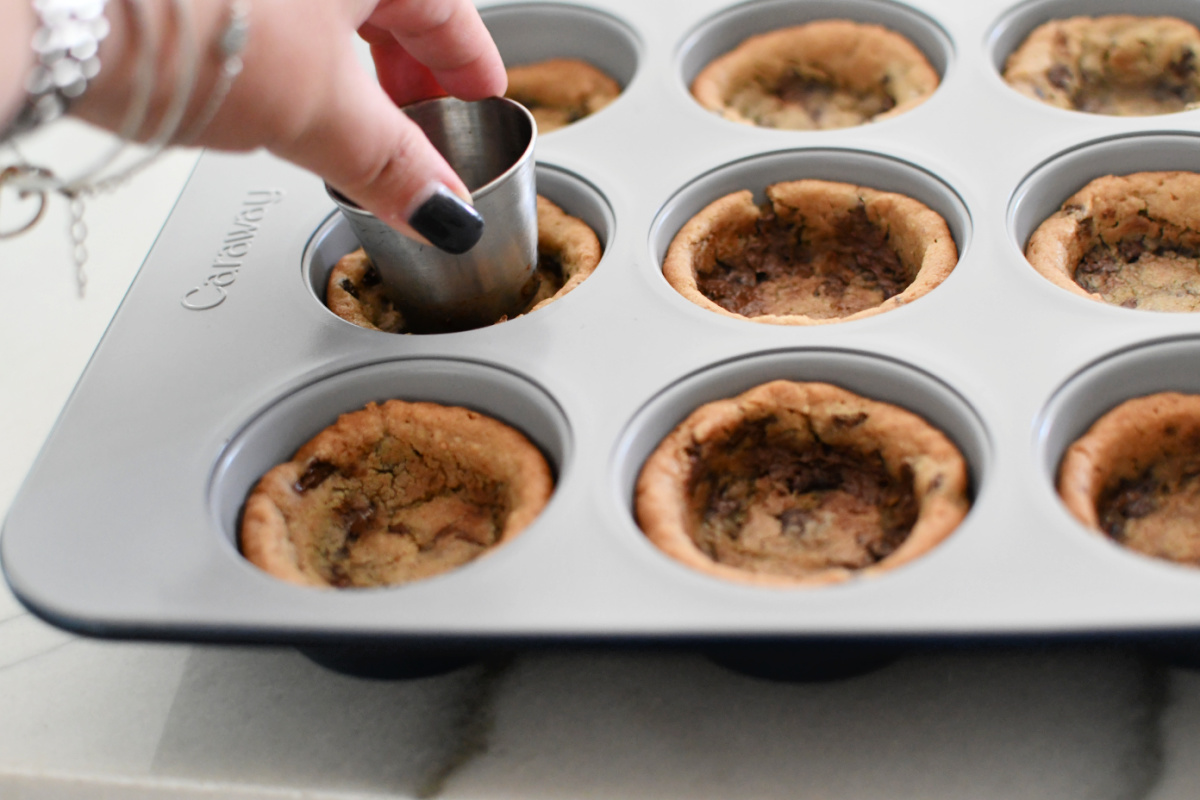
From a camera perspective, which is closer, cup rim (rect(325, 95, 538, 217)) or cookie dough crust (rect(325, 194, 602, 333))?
cup rim (rect(325, 95, 538, 217))

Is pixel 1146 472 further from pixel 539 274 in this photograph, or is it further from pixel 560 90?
pixel 560 90

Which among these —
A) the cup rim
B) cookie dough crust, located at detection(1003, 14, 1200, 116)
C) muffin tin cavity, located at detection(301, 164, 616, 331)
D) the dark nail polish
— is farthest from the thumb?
cookie dough crust, located at detection(1003, 14, 1200, 116)

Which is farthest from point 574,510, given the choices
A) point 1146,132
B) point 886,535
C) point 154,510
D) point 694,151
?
point 1146,132

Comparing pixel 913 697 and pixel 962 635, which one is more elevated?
pixel 962 635

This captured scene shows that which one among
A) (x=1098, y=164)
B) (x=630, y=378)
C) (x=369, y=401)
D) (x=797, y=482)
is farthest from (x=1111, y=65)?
(x=369, y=401)

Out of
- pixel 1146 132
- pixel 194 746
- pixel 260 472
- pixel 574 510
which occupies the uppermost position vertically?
pixel 1146 132

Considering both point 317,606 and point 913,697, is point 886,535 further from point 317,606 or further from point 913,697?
point 317,606

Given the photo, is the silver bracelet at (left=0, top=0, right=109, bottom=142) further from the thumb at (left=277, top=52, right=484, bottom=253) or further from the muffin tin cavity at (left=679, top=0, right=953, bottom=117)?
the muffin tin cavity at (left=679, top=0, right=953, bottom=117)
